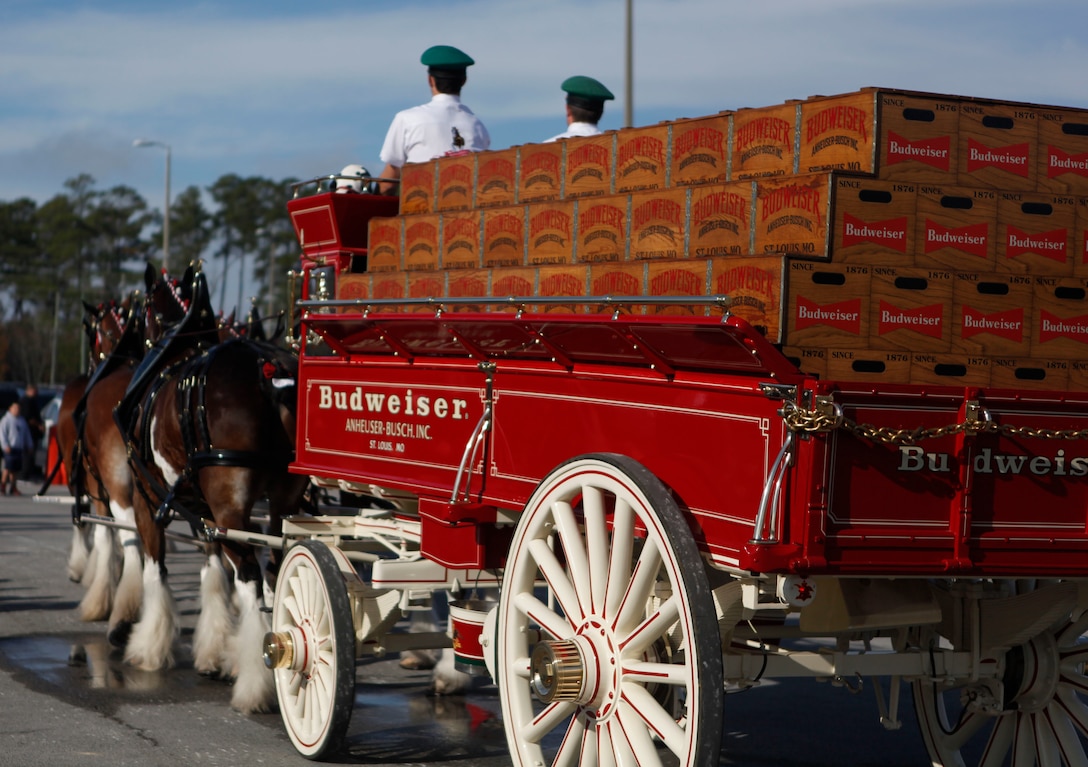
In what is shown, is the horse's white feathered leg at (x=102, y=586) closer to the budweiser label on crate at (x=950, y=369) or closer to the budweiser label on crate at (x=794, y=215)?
the budweiser label on crate at (x=794, y=215)

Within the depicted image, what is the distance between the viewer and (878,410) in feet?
12.9

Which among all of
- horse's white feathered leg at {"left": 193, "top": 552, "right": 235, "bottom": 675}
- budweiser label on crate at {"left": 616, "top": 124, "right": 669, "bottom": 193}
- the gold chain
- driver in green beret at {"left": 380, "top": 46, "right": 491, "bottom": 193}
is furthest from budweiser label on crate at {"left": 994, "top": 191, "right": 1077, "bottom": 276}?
→ horse's white feathered leg at {"left": 193, "top": 552, "right": 235, "bottom": 675}

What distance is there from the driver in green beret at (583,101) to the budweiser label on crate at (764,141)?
2715 mm

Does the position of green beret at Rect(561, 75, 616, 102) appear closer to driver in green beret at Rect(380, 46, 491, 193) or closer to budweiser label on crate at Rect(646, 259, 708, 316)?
driver in green beret at Rect(380, 46, 491, 193)

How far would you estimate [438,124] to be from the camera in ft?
24.2

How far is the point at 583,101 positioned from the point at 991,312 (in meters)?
3.44

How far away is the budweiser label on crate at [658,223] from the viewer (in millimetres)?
4723

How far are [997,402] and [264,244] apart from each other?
230 feet

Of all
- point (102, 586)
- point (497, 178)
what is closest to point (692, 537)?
point (497, 178)

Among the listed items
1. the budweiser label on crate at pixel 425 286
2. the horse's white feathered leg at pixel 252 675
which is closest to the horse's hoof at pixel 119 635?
the horse's white feathered leg at pixel 252 675

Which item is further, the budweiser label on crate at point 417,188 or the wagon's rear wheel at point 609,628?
the budweiser label on crate at point 417,188

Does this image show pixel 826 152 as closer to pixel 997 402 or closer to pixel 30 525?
pixel 997 402

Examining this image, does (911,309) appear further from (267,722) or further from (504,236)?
(267,722)

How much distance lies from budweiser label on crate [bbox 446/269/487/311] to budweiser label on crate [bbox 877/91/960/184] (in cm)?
196
